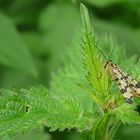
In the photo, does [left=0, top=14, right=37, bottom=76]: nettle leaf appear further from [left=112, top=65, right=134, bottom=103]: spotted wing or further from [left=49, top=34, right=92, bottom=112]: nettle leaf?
[left=112, top=65, right=134, bottom=103]: spotted wing

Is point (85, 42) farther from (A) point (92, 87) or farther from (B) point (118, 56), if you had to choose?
(B) point (118, 56)

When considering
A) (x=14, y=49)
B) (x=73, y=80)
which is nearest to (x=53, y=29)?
(x=14, y=49)

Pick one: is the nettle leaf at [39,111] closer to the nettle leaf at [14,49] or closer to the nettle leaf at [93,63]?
the nettle leaf at [93,63]

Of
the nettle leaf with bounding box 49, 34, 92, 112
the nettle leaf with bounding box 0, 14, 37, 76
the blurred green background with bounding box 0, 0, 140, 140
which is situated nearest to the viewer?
the nettle leaf with bounding box 49, 34, 92, 112

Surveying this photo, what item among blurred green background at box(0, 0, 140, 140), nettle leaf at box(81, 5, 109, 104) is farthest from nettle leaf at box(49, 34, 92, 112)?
nettle leaf at box(81, 5, 109, 104)

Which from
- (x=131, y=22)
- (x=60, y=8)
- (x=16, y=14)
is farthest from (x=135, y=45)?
(x=16, y=14)

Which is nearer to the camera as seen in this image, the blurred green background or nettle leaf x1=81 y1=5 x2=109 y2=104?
nettle leaf x1=81 y1=5 x2=109 y2=104

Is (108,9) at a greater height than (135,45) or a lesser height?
greater
